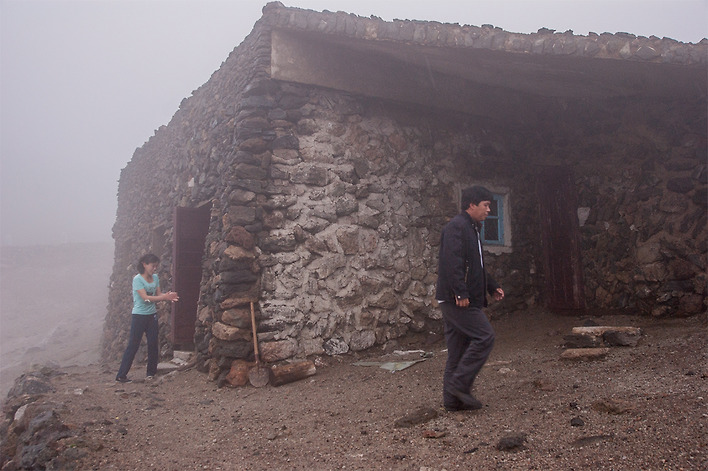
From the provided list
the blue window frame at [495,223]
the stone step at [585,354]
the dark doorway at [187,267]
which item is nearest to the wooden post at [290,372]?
the dark doorway at [187,267]

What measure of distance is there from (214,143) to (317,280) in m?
2.41

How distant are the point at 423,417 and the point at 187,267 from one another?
453cm

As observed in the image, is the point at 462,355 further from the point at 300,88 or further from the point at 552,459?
the point at 300,88

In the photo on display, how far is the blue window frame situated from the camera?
24.0 ft

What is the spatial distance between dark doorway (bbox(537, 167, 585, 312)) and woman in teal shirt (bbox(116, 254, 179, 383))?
16.2 ft

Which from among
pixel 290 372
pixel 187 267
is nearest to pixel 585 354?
pixel 290 372

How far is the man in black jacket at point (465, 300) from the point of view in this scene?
11.7ft

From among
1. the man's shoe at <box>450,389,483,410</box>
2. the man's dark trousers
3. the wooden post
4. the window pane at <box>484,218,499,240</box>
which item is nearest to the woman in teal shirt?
the wooden post

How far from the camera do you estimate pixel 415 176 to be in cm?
662

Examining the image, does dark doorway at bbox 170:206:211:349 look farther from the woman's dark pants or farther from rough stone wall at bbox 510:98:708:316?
rough stone wall at bbox 510:98:708:316

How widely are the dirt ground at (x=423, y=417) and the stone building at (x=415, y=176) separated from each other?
79 cm

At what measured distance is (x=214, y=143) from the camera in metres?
6.82

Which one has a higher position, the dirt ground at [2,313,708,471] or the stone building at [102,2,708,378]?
the stone building at [102,2,708,378]

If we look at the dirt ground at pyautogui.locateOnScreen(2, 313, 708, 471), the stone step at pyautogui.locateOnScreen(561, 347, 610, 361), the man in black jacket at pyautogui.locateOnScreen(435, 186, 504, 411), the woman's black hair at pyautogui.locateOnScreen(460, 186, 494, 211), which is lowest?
the dirt ground at pyautogui.locateOnScreen(2, 313, 708, 471)
